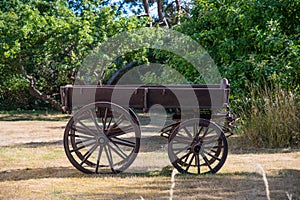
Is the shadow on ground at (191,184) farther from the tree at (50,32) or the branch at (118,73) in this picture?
the branch at (118,73)

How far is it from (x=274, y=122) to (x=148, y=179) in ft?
10.8

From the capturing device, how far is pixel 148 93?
17.7 ft

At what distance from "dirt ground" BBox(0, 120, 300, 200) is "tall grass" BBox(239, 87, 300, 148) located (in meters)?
0.45

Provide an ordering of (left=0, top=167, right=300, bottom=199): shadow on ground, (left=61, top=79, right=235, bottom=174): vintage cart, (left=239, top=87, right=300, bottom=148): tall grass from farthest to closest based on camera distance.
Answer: (left=239, top=87, right=300, bottom=148): tall grass, (left=61, top=79, right=235, bottom=174): vintage cart, (left=0, top=167, right=300, bottom=199): shadow on ground

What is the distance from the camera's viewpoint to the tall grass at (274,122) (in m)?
7.80

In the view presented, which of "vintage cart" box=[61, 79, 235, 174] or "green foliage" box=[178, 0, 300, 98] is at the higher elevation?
"green foliage" box=[178, 0, 300, 98]

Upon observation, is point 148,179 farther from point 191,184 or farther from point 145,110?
point 145,110

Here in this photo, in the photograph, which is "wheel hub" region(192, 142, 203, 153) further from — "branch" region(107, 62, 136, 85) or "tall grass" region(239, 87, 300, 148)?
"branch" region(107, 62, 136, 85)

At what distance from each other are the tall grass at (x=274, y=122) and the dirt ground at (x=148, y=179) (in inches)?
17.6

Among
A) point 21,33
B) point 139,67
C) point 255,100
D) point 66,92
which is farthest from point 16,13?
point 66,92

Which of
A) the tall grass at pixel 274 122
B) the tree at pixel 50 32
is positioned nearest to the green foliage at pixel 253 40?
the tall grass at pixel 274 122

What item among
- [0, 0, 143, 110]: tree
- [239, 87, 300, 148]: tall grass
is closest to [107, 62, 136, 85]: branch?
[0, 0, 143, 110]: tree

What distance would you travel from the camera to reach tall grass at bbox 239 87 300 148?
780cm

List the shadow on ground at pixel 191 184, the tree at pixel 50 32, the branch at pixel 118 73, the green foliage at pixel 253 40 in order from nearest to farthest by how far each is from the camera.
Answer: the shadow on ground at pixel 191 184 → the green foliage at pixel 253 40 → the tree at pixel 50 32 → the branch at pixel 118 73
